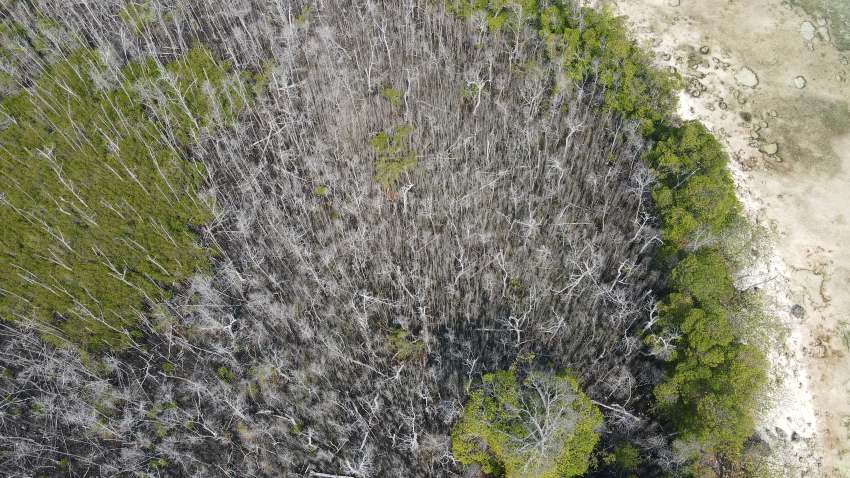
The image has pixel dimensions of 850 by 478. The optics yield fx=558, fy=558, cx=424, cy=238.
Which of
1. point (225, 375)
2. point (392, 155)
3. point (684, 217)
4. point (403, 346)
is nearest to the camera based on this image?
point (225, 375)

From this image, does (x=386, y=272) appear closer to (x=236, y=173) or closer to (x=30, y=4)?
(x=236, y=173)

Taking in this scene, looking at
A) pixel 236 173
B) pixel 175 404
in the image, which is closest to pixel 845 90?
pixel 236 173

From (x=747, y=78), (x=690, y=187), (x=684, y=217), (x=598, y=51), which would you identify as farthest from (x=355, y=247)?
(x=747, y=78)

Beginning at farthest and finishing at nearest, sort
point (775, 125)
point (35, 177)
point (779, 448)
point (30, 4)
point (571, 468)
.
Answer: point (30, 4) → point (775, 125) → point (35, 177) → point (779, 448) → point (571, 468)

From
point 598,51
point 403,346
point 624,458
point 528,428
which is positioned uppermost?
point 598,51

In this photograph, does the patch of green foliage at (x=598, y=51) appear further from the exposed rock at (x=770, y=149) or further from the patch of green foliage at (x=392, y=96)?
the patch of green foliage at (x=392, y=96)

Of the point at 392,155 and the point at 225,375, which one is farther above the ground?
the point at 392,155

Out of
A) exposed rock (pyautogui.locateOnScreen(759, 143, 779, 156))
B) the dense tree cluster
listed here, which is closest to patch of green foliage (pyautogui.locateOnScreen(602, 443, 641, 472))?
the dense tree cluster

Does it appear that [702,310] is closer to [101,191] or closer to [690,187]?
[690,187]
